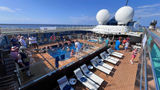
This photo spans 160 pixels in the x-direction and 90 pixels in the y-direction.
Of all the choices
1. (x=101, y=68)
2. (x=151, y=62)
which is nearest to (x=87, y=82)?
(x=101, y=68)

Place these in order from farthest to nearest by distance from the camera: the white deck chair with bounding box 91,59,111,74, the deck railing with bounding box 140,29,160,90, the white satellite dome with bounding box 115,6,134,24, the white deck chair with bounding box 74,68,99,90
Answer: the white satellite dome with bounding box 115,6,134,24 → the white deck chair with bounding box 91,59,111,74 → the white deck chair with bounding box 74,68,99,90 → the deck railing with bounding box 140,29,160,90

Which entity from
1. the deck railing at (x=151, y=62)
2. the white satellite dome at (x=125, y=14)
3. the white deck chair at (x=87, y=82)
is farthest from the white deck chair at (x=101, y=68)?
the white satellite dome at (x=125, y=14)

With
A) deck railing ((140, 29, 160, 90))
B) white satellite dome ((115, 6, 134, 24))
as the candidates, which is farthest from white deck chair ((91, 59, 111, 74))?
white satellite dome ((115, 6, 134, 24))

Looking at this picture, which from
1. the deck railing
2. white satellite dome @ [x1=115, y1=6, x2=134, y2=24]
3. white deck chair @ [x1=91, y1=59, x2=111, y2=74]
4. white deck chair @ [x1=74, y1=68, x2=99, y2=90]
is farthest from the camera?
white satellite dome @ [x1=115, y1=6, x2=134, y2=24]

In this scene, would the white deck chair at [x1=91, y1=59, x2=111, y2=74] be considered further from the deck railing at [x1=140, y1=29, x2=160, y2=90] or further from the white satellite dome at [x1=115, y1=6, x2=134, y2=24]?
the white satellite dome at [x1=115, y1=6, x2=134, y2=24]

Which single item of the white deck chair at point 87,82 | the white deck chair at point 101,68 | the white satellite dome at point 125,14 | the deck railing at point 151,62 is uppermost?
the white satellite dome at point 125,14

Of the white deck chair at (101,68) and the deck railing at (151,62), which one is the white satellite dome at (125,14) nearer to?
the white deck chair at (101,68)

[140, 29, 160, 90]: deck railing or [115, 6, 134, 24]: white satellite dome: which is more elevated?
[115, 6, 134, 24]: white satellite dome

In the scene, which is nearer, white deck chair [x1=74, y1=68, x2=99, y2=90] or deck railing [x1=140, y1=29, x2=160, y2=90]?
deck railing [x1=140, y1=29, x2=160, y2=90]

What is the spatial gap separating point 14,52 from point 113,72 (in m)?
5.56

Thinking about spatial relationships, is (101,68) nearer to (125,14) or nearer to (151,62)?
(151,62)

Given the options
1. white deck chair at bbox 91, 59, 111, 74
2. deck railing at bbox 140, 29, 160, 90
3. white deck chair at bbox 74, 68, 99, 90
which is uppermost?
deck railing at bbox 140, 29, 160, 90

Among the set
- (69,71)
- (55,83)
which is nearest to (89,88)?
(69,71)

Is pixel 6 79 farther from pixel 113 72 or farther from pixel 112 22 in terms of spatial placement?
pixel 112 22
